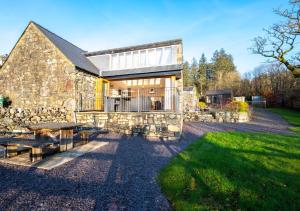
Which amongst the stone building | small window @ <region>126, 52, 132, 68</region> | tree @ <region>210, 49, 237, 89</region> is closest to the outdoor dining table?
the stone building

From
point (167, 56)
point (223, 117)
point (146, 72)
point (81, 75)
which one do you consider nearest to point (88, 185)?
point (81, 75)

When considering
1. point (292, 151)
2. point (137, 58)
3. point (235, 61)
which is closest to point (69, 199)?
point (292, 151)

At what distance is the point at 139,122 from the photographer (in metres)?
8.73

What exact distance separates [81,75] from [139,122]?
18.8 ft

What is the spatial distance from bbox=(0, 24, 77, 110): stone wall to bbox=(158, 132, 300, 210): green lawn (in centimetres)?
870

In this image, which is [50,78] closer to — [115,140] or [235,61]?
[115,140]

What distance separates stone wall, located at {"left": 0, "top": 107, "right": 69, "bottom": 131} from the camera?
8.82 meters

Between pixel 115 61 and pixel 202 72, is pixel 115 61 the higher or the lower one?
the lower one

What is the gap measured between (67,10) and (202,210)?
1406 centimetres

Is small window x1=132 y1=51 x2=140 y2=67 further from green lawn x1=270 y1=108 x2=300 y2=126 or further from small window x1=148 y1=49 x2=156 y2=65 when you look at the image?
green lawn x1=270 y1=108 x2=300 y2=126

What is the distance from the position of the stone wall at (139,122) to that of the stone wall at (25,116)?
61.9 inches

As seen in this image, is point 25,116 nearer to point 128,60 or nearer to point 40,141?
point 40,141

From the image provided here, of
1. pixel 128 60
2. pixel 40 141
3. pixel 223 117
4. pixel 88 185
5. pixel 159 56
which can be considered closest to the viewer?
pixel 88 185

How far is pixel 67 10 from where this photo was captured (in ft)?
37.8
